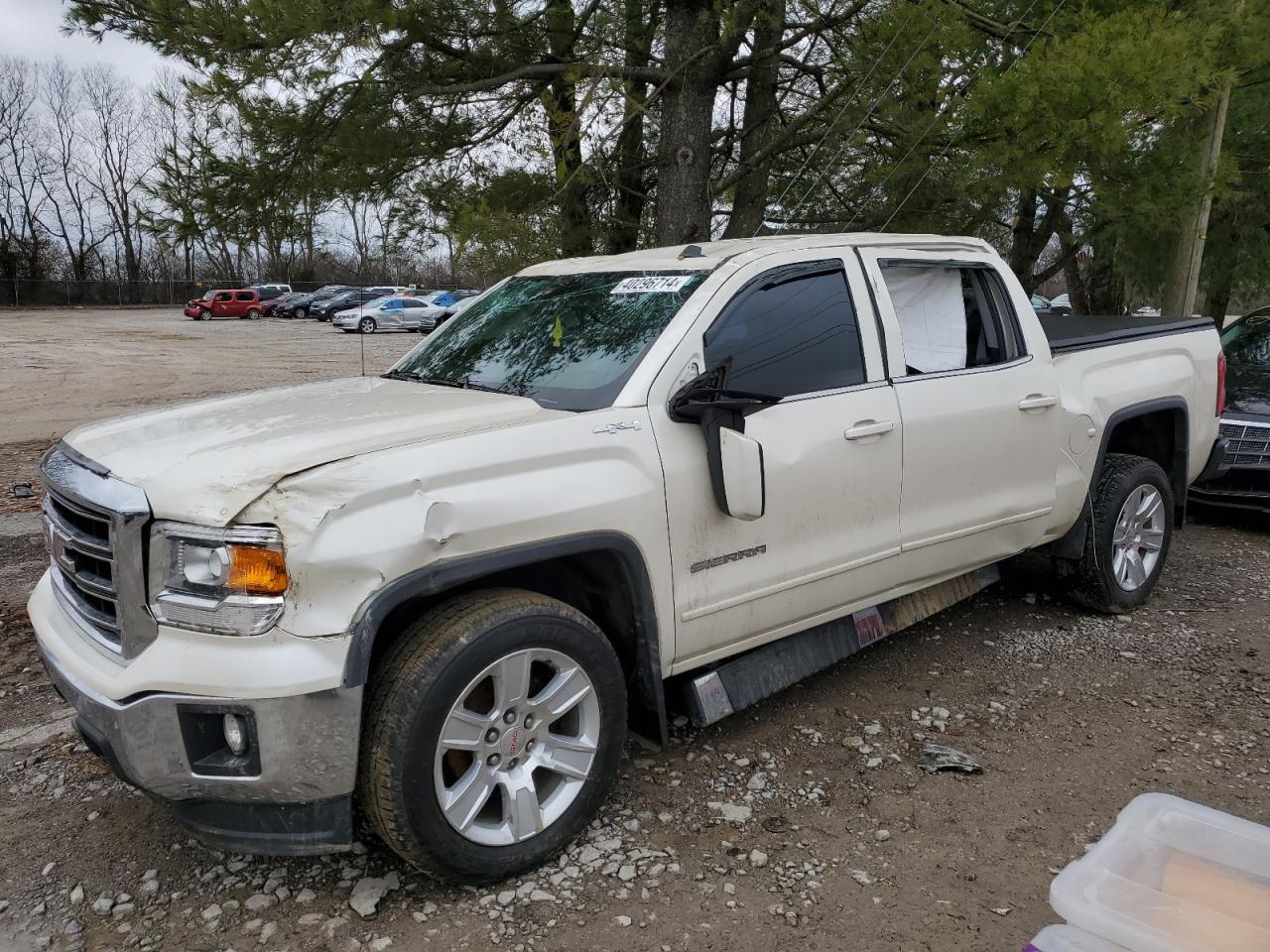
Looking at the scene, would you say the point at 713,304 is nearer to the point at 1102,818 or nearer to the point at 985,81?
the point at 1102,818

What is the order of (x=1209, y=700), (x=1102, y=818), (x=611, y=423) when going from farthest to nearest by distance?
(x=1209, y=700)
(x=1102, y=818)
(x=611, y=423)

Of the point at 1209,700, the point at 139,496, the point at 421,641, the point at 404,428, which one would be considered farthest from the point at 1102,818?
the point at 139,496

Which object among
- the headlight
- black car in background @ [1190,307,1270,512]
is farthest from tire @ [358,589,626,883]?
black car in background @ [1190,307,1270,512]

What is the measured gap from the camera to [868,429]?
3.83 meters

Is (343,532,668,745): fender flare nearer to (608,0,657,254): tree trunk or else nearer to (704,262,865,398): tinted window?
(704,262,865,398): tinted window

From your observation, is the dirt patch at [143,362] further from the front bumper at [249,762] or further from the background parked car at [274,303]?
the front bumper at [249,762]

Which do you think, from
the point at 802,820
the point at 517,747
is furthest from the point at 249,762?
the point at 802,820

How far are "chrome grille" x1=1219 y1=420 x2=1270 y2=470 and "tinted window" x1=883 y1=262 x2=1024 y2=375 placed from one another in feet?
11.4

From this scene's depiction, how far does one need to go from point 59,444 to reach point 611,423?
183 centimetres

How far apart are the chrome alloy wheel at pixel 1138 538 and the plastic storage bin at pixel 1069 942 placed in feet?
11.6

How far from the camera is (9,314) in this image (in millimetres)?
48000

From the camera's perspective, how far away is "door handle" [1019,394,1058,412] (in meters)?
4.50

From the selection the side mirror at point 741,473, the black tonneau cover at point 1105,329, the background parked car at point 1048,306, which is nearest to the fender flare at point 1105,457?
the black tonneau cover at point 1105,329

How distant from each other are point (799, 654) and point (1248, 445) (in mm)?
4992
